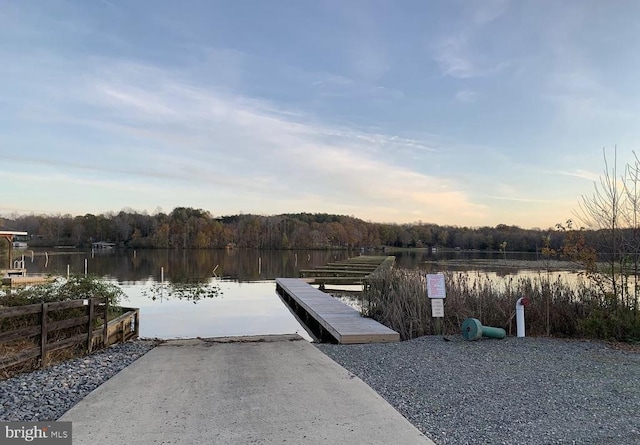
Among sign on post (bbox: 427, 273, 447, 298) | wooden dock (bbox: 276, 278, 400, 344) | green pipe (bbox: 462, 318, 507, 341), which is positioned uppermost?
sign on post (bbox: 427, 273, 447, 298)

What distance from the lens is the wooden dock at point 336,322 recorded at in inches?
306

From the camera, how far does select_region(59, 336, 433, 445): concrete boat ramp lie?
324 centimetres

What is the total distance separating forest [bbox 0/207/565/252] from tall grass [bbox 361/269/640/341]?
238 feet

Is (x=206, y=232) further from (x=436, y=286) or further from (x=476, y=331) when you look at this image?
(x=476, y=331)

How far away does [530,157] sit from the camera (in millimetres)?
17062

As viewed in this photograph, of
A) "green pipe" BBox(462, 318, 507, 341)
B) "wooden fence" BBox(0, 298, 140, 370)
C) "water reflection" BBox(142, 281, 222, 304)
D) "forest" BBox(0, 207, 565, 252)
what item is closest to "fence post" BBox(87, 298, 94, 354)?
"wooden fence" BBox(0, 298, 140, 370)

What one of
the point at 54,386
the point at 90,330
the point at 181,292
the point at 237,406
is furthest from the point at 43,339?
the point at 181,292

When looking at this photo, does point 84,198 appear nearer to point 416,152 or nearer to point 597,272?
point 416,152

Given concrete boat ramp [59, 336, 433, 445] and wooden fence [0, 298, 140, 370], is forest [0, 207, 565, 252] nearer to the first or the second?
wooden fence [0, 298, 140, 370]

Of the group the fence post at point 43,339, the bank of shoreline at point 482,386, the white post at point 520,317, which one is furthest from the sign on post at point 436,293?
the fence post at point 43,339

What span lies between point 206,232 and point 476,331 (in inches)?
3345

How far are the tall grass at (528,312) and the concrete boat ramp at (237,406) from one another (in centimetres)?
322

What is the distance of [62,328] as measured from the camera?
21.1 ft

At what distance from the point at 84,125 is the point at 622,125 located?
1899 cm
